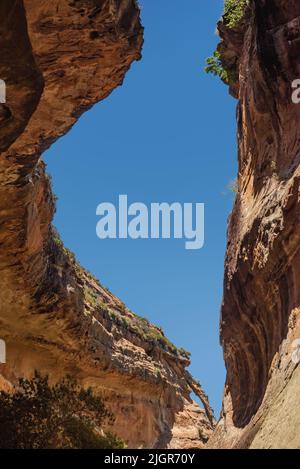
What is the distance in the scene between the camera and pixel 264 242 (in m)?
15.9

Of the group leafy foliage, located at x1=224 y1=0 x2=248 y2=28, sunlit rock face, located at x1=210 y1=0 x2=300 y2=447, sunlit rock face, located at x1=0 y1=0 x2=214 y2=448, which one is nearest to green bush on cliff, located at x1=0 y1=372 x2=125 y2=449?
sunlit rock face, located at x1=210 y1=0 x2=300 y2=447

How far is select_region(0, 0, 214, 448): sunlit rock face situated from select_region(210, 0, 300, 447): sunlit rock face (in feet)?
18.8

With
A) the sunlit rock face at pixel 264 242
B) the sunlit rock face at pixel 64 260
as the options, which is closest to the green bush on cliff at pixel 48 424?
the sunlit rock face at pixel 264 242

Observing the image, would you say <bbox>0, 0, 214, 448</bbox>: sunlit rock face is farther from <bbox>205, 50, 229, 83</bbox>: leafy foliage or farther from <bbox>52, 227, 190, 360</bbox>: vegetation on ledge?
<bbox>205, 50, 229, 83</bbox>: leafy foliage

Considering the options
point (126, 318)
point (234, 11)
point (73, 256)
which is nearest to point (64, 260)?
point (73, 256)

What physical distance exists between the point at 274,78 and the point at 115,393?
21.4 metres

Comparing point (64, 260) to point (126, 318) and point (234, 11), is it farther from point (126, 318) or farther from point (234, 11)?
point (234, 11)

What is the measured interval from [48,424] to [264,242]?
26.0 ft

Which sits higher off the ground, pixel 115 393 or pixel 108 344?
pixel 108 344

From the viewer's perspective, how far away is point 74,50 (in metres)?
12.9
